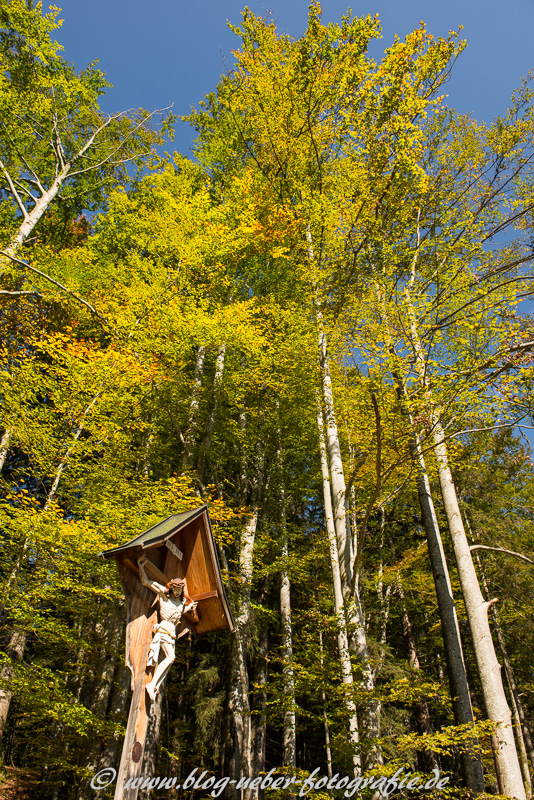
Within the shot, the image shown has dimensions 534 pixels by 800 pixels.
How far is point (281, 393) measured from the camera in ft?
36.0

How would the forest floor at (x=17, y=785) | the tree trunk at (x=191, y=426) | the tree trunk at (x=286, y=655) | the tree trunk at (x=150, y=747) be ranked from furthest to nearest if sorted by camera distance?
the forest floor at (x=17, y=785)
the tree trunk at (x=191, y=426)
the tree trunk at (x=286, y=655)
the tree trunk at (x=150, y=747)

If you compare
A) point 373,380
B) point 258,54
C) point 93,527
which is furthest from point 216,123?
point 93,527

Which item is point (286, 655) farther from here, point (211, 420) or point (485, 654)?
point (211, 420)

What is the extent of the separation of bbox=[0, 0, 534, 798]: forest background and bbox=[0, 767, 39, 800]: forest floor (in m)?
0.33

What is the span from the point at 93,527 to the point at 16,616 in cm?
144

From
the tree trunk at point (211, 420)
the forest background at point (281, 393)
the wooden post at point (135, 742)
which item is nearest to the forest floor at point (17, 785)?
the forest background at point (281, 393)

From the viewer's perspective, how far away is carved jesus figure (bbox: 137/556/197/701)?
2.96 m

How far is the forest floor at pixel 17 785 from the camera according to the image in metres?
11.6

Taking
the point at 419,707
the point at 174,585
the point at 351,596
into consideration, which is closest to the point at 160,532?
the point at 174,585

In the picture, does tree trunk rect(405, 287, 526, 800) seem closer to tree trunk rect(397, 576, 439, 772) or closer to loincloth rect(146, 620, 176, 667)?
loincloth rect(146, 620, 176, 667)

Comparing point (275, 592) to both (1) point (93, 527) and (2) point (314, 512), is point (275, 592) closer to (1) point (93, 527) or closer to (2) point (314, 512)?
(2) point (314, 512)

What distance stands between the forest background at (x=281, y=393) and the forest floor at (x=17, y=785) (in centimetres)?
33

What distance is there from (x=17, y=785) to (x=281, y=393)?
1385cm

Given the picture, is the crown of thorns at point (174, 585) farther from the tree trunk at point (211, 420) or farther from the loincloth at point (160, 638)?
the tree trunk at point (211, 420)
